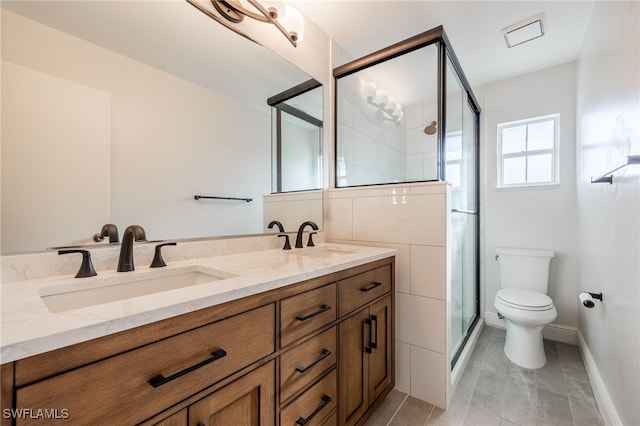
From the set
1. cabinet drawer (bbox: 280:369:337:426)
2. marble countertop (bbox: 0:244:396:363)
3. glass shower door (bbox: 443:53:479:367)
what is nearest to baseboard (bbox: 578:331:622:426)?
glass shower door (bbox: 443:53:479:367)

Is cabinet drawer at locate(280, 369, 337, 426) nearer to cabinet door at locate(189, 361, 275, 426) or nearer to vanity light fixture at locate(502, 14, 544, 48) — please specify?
cabinet door at locate(189, 361, 275, 426)

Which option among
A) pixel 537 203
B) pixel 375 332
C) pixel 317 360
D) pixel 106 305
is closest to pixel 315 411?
pixel 317 360

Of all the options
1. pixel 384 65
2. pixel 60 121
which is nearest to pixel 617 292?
pixel 384 65

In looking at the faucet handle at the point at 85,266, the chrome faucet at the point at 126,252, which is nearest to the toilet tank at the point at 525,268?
the chrome faucet at the point at 126,252

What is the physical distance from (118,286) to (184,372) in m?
0.47

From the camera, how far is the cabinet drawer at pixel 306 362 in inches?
33.6

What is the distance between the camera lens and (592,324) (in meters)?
1.74

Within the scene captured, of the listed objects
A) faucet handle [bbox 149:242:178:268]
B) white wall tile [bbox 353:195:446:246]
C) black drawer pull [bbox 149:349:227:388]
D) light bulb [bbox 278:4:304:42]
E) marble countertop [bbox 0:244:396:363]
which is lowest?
black drawer pull [bbox 149:349:227:388]

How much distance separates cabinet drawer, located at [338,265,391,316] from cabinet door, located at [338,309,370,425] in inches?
2.2

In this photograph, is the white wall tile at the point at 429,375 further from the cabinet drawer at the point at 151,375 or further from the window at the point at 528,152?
the window at the point at 528,152

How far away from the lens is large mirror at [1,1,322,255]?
786 millimetres

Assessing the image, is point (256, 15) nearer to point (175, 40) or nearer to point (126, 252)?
point (175, 40)

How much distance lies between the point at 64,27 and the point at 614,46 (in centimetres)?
235

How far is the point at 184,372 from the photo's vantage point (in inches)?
23.2
